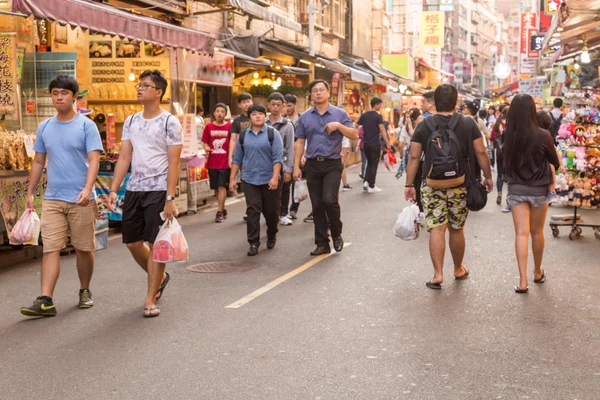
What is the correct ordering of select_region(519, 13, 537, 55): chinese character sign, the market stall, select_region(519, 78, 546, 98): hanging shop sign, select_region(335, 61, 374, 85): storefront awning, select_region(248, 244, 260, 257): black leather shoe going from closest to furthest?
select_region(248, 244, 260, 257): black leather shoe < the market stall < select_region(335, 61, 374, 85): storefront awning < select_region(519, 78, 546, 98): hanging shop sign < select_region(519, 13, 537, 55): chinese character sign

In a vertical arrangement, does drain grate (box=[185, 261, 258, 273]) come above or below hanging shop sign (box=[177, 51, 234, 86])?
below

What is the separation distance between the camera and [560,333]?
641cm

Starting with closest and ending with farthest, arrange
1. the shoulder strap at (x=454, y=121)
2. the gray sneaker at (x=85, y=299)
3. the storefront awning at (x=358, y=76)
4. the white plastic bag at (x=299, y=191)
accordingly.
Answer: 1. the gray sneaker at (x=85, y=299)
2. the shoulder strap at (x=454, y=121)
3. the white plastic bag at (x=299, y=191)
4. the storefront awning at (x=358, y=76)

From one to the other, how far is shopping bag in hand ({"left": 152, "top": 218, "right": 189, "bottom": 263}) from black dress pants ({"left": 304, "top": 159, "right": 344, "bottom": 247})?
11.1 ft

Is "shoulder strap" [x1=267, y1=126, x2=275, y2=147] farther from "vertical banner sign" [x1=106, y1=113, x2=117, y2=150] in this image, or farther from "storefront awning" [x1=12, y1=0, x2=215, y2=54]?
"vertical banner sign" [x1=106, y1=113, x2=117, y2=150]

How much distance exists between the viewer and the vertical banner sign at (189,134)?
14.4 m

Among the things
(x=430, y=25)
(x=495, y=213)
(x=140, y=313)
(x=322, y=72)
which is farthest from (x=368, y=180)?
(x=430, y=25)

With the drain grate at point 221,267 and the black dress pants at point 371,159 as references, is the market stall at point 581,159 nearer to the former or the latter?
the drain grate at point 221,267

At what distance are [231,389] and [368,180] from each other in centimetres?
1360

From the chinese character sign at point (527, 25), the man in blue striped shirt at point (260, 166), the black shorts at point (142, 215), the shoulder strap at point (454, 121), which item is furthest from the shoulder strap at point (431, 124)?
the chinese character sign at point (527, 25)

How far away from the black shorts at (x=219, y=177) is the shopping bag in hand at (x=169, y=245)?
22.1 feet

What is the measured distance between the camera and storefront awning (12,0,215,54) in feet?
34.3

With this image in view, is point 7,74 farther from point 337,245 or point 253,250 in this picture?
point 337,245

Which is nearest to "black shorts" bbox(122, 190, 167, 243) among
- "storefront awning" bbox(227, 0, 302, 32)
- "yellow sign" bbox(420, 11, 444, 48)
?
"storefront awning" bbox(227, 0, 302, 32)
